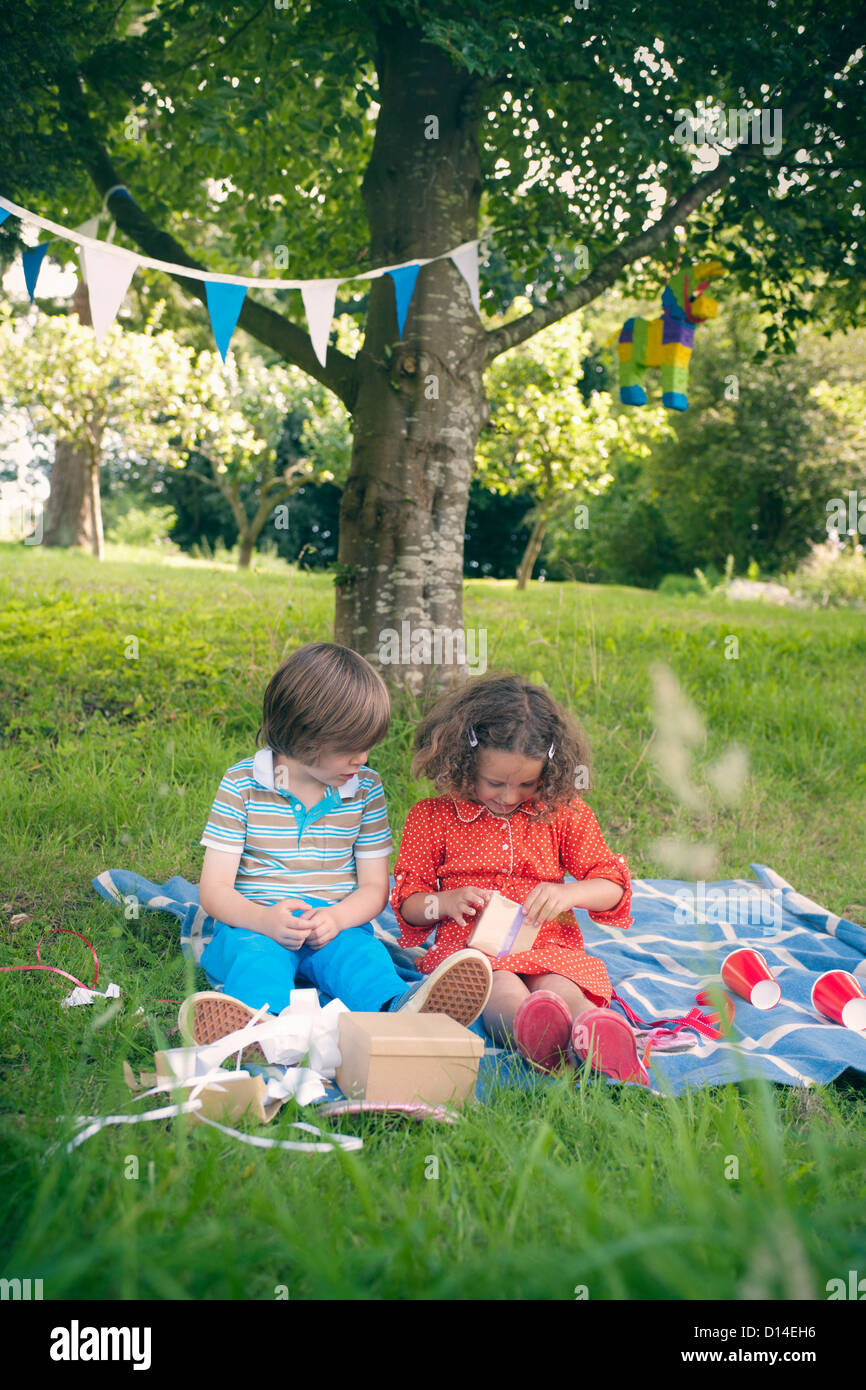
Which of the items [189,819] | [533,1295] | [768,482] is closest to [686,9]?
[189,819]

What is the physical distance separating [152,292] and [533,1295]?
14.2 m

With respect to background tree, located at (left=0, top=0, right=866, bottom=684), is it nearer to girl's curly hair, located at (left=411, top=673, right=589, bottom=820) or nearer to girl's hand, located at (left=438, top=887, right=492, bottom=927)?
girl's curly hair, located at (left=411, top=673, right=589, bottom=820)

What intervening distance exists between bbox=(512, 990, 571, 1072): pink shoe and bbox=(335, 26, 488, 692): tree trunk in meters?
2.59

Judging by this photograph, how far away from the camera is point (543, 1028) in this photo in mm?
2223

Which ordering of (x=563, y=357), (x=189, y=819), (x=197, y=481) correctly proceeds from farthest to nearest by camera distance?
(x=197, y=481), (x=563, y=357), (x=189, y=819)

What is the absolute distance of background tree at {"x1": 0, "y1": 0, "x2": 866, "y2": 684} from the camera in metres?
4.21

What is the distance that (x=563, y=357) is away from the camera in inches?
520

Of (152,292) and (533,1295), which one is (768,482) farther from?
(533,1295)

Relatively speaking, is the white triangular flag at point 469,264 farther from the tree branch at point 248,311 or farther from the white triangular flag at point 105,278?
the white triangular flag at point 105,278

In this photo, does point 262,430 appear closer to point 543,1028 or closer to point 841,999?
point 841,999

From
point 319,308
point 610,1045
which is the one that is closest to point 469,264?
point 319,308

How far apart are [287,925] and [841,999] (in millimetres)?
1477

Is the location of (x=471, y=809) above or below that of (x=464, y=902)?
above

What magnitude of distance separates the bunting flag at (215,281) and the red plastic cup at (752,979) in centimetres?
272
